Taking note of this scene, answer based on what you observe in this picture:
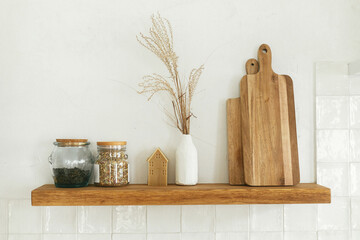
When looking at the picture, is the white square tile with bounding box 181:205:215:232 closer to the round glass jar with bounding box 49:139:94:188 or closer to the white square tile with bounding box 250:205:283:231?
the white square tile with bounding box 250:205:283:231

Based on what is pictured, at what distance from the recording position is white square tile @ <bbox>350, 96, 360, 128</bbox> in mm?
1400

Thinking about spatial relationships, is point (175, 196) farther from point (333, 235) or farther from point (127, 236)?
point (333, 235)

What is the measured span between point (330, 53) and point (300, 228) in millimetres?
728

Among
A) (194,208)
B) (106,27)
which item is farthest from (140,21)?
(194,208)

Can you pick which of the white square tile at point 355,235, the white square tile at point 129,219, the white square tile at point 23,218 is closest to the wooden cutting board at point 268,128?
the white square tile at point 355,235

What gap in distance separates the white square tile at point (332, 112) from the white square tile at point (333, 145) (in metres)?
0.03

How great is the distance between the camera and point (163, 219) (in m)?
1.38

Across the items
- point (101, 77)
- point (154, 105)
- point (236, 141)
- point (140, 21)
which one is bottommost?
point (236, 141)

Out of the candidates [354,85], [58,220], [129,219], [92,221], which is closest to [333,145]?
[354,85]

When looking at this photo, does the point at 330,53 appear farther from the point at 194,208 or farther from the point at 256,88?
the point at 194,208

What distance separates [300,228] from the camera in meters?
1.39

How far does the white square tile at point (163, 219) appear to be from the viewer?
4.52 feet

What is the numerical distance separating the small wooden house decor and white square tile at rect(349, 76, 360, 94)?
2.67ft

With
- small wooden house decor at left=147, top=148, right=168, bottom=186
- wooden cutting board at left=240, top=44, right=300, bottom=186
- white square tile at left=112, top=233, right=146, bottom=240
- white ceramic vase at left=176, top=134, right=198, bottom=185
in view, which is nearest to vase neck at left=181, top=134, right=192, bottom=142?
white ceramic vase at left=176, top=134, right=198, bottom=185
